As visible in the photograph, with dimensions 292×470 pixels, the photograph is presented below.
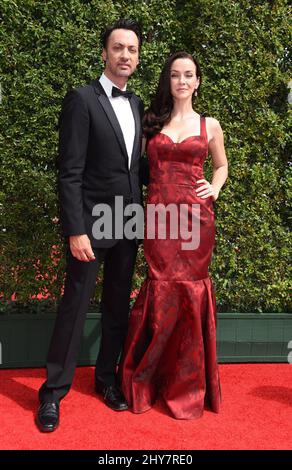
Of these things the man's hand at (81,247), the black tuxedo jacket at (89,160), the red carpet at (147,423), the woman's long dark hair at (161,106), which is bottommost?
the red carpet at (147,423)

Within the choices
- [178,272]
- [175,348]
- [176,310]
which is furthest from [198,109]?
[175,348]

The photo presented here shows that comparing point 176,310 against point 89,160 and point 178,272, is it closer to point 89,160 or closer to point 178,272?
point 178,272

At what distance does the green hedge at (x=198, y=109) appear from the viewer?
409 centimetres

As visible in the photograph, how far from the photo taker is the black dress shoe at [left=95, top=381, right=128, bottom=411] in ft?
11.3

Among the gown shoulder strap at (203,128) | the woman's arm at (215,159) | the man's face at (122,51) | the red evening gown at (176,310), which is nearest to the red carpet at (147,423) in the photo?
the red evening gown at (176,310)

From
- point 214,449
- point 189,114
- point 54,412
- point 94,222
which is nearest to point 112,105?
point 189,114

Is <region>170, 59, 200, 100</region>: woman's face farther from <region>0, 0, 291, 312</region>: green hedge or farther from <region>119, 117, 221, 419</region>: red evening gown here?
<region>0, 0, 291, 312</region>: green hedge

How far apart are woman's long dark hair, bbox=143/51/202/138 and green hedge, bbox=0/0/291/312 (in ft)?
2.80

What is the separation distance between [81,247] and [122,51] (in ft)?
4.00

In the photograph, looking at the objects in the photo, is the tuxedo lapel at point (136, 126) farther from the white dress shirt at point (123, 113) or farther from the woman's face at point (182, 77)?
the woman's face at point (182, 77)

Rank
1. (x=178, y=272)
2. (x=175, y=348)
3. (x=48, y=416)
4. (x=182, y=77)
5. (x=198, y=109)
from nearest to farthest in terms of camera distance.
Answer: (x=48, y=416) → (x=182, y=77) → (x=178, y=272) → (x=175, y=348) → (x=198, y=109)

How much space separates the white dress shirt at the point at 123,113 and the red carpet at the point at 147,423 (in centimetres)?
163

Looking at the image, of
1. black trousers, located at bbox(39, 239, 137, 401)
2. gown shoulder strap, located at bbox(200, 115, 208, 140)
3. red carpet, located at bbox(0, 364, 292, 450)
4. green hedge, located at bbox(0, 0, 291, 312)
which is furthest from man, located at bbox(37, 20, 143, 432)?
green hedge, located at bbox(0, 0, 291, 312)

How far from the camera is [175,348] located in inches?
137
